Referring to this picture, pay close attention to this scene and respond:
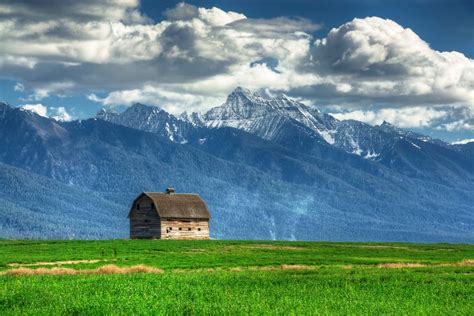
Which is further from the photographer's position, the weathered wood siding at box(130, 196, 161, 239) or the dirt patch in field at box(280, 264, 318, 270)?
the weathered wood siding at box(130, 196, 161, 239)

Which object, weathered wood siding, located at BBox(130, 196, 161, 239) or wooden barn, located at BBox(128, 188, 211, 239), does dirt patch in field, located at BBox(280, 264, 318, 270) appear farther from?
weathered wood siding, located at BBox(130, 196, 161, 239)

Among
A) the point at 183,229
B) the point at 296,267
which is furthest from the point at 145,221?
the point at 296,267

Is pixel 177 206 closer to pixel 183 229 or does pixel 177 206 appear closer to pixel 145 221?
pixel 183 229

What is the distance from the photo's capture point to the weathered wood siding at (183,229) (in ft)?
425

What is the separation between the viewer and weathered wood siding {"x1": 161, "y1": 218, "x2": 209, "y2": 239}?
12962 cm

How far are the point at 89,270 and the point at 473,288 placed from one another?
2680 cm

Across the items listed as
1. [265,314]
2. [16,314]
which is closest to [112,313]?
[16,314]

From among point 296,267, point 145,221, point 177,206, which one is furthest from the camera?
point 177,206

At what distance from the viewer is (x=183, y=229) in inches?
5226

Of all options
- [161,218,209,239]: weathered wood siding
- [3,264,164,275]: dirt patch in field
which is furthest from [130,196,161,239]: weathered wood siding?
[3,264,164,275]: dirt patch in field

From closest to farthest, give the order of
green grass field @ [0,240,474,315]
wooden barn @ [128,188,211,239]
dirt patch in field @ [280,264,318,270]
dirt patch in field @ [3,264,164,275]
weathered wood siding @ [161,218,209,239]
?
green grass field @ [0,240,474,315] → dirt patch in field @ [3,264,164,275] → dirt patch in field @ [280,264,318,270] → weathered wood siding @ [161,218,209,239] → wooden barn @ [128,188,211,239]

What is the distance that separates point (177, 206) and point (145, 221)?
5.69m

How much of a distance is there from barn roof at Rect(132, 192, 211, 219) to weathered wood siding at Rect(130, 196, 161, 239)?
116cm

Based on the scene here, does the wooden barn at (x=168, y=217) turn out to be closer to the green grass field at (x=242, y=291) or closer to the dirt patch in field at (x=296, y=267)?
the green grass field at (x=242, y=291)
